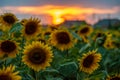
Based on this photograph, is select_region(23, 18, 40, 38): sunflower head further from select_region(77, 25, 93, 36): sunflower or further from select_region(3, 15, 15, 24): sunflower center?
select_region(77, 25, 93, 36): sunflower

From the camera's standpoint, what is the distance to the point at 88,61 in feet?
14.8

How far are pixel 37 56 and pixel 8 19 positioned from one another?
5.21 feet

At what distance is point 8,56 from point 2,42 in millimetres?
146

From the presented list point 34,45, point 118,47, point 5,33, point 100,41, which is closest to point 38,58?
point 34,45

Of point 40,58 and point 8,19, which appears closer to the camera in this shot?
point 40,58

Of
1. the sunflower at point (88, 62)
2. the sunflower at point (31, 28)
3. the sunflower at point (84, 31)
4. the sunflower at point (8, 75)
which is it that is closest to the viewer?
the sunflower at point (8, 75)

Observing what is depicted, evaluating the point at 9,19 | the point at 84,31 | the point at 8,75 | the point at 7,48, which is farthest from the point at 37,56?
the point at 84,31

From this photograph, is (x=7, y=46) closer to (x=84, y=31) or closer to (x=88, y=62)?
(x=88, y=62)

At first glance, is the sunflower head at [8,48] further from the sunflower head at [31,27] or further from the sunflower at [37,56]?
the sunflower head at [31,27]

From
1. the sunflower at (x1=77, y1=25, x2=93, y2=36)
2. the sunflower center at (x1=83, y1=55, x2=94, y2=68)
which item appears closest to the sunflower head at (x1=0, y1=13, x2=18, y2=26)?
the sunflower center at (x1=83, y1=55, x2=94, y2=68)

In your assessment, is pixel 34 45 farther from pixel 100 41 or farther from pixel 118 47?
pixel 118 47

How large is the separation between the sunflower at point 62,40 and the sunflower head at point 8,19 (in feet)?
2.02

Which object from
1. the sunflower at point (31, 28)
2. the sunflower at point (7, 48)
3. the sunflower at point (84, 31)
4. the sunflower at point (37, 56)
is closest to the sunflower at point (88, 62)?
the sunflower at point (37, 56)

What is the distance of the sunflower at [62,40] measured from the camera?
5156mm
